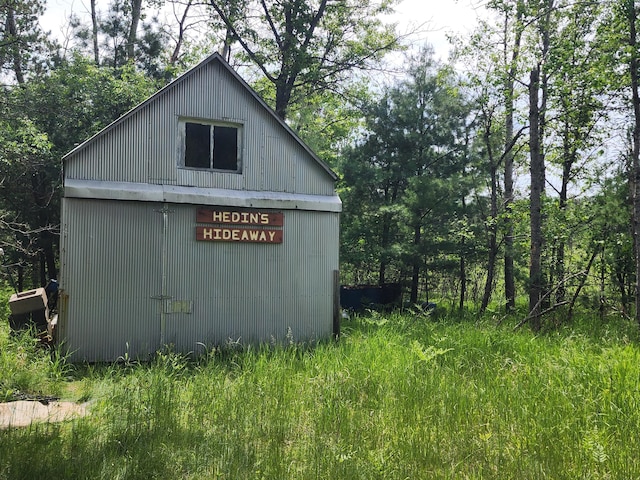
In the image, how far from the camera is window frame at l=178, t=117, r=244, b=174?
10148 mm

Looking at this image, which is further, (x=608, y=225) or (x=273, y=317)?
(x=608, y=225)

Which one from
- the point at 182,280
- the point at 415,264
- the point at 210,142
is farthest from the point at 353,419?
the point at 415,264

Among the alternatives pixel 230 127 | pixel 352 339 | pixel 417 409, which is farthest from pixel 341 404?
pixel 230 127

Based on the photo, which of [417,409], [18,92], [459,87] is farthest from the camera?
[459,87]

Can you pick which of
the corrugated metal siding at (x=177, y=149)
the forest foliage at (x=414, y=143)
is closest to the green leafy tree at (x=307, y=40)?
the forest foliage at (x=414, y=143)

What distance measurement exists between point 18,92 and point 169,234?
10222 mm

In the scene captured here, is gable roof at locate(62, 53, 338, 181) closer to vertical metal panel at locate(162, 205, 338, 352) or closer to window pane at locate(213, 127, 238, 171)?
window pane at locate(213, 127, 238, 171)

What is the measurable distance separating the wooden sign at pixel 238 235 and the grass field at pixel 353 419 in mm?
2806

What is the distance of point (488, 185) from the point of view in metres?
18.4

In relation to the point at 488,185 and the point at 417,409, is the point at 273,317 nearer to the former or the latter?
the point at 417,409

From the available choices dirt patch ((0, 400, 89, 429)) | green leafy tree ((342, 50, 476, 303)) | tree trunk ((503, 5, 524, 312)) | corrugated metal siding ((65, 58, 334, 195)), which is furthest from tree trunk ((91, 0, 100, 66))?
dirt patch ((0, 400, 89, 429))

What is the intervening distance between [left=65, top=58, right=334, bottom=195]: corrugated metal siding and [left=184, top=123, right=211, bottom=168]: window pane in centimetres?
22

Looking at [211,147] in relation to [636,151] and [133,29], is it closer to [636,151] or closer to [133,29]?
[636,151]

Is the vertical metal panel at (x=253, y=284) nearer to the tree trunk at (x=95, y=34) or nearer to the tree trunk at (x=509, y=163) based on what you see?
the tree trunk at (x=509, y=163)
